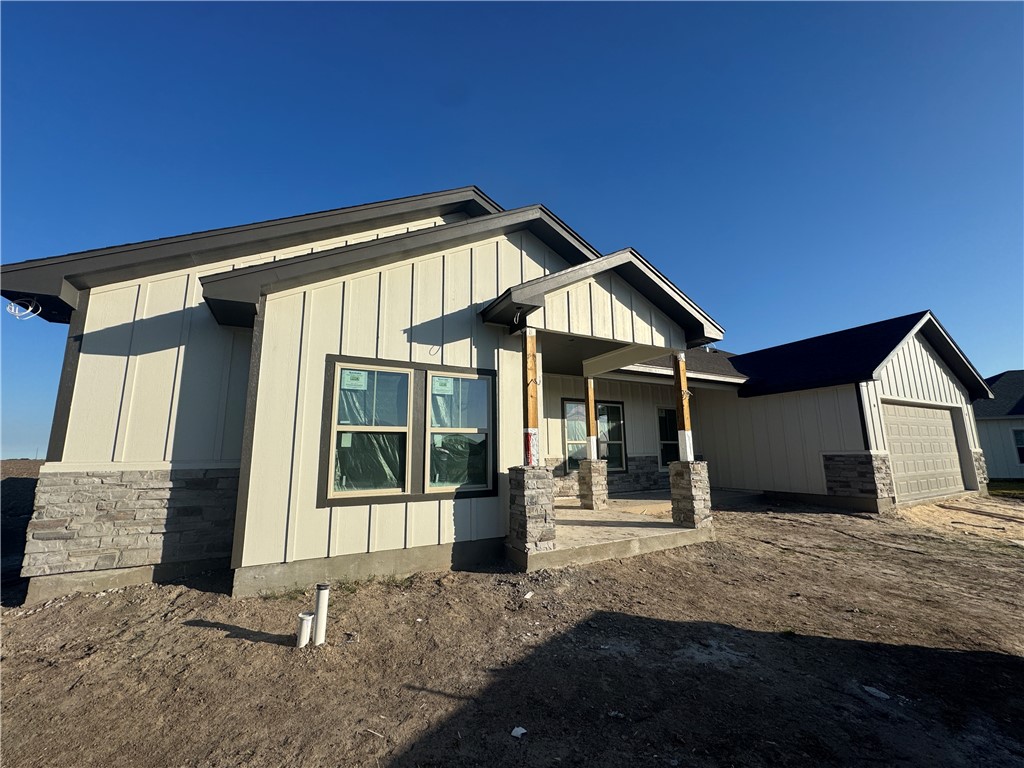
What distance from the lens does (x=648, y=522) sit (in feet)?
24.2

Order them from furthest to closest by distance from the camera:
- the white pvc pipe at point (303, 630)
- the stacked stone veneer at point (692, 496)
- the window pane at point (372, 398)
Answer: the stacked stone veneer at point (692, 496)
the window pane at point (372, 398)
the white pvc pipe at point (303, 630)

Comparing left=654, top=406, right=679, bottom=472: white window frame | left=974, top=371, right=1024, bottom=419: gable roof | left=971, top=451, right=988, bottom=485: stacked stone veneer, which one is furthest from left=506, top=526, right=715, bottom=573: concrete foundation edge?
left=974, top=371, right=1024, bottom=419: gable roof

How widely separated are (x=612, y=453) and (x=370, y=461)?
25.0 ft

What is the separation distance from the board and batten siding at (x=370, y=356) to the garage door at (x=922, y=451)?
10689 millimetres

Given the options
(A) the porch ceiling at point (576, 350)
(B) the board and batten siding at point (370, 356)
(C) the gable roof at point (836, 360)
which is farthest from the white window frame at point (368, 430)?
(C) the gable roof at point (836, 360)

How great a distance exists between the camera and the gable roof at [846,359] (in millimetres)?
10711

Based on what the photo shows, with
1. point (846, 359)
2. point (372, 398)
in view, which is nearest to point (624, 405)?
Result: point (846, 359)

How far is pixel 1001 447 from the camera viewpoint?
19172 millimetres

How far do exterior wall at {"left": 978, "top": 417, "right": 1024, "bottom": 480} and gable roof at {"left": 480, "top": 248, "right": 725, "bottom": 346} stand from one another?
2152cm

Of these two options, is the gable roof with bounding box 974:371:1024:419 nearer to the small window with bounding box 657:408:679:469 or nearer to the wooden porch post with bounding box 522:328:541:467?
the small window with bounding box 657:408:679:469

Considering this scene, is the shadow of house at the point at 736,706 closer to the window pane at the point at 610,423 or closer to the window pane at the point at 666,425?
the window pane at the point at 610,423

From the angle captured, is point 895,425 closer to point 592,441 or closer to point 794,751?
point 592,441

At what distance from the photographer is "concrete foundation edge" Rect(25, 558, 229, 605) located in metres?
4.76

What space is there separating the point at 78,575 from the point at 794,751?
6928 mm
